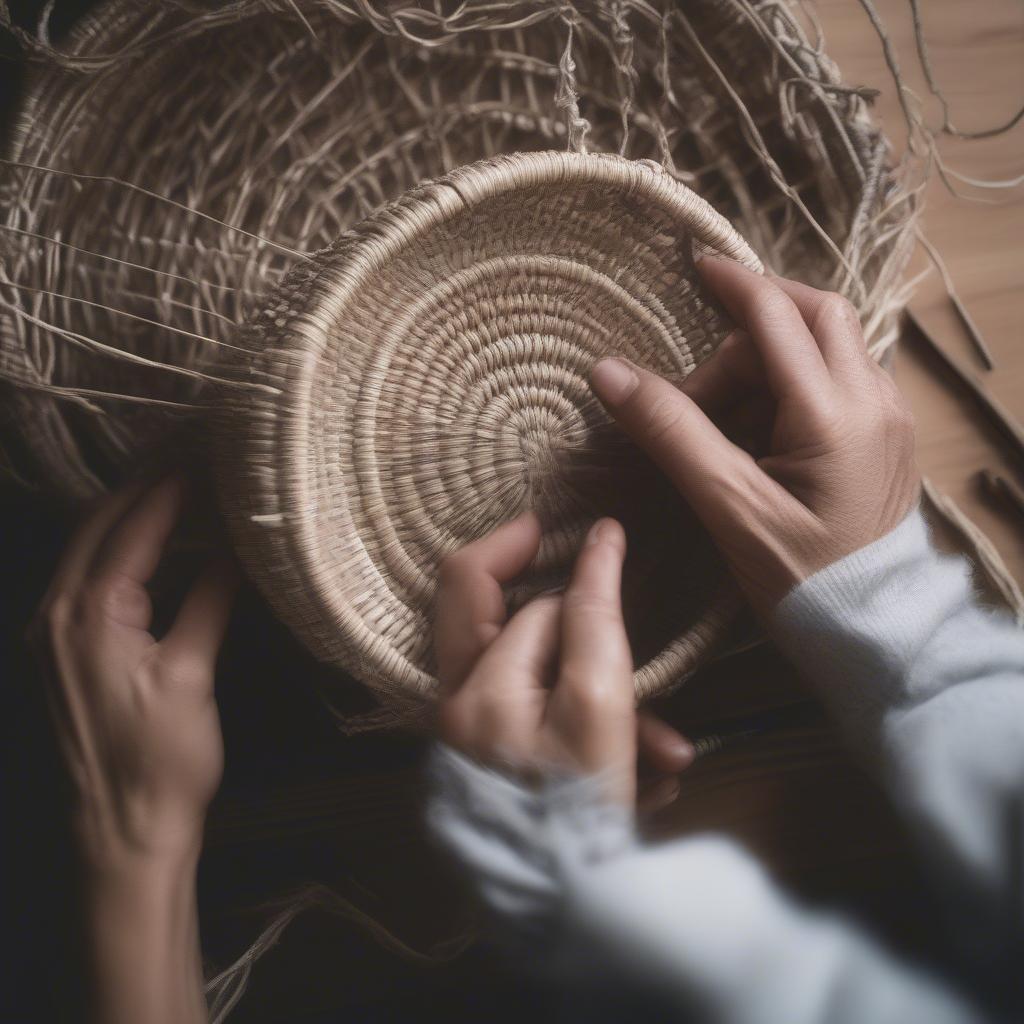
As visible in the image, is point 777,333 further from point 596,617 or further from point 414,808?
point 414,808

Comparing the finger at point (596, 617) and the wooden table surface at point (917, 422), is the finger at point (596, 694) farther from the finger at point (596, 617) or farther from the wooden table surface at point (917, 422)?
the wooden table surface at point (917, 422)

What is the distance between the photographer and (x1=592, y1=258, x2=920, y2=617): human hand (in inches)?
16.8

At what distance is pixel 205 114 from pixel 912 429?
0.50 metres

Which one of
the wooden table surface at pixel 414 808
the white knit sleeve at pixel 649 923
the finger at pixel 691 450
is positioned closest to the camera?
the white knit sleeve at pixel 649 923

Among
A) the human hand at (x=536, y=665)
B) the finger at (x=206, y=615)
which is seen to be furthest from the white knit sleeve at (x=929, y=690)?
the finger at (x=206, y=615)

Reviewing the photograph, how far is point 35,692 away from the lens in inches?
19.1

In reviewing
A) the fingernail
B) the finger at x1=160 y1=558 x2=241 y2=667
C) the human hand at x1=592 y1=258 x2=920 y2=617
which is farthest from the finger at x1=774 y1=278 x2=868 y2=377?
the finger at x1=160 y1=558 x2=241 y2=667

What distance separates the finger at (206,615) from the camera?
48 cm

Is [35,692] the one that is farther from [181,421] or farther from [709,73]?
[709,73]

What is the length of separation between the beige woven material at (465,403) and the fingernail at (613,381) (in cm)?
5

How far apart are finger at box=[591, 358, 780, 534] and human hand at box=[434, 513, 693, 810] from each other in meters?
0.05

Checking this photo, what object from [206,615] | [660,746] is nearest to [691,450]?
[660,746]

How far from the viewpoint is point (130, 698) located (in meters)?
0.46

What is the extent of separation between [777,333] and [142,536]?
0.37 m
